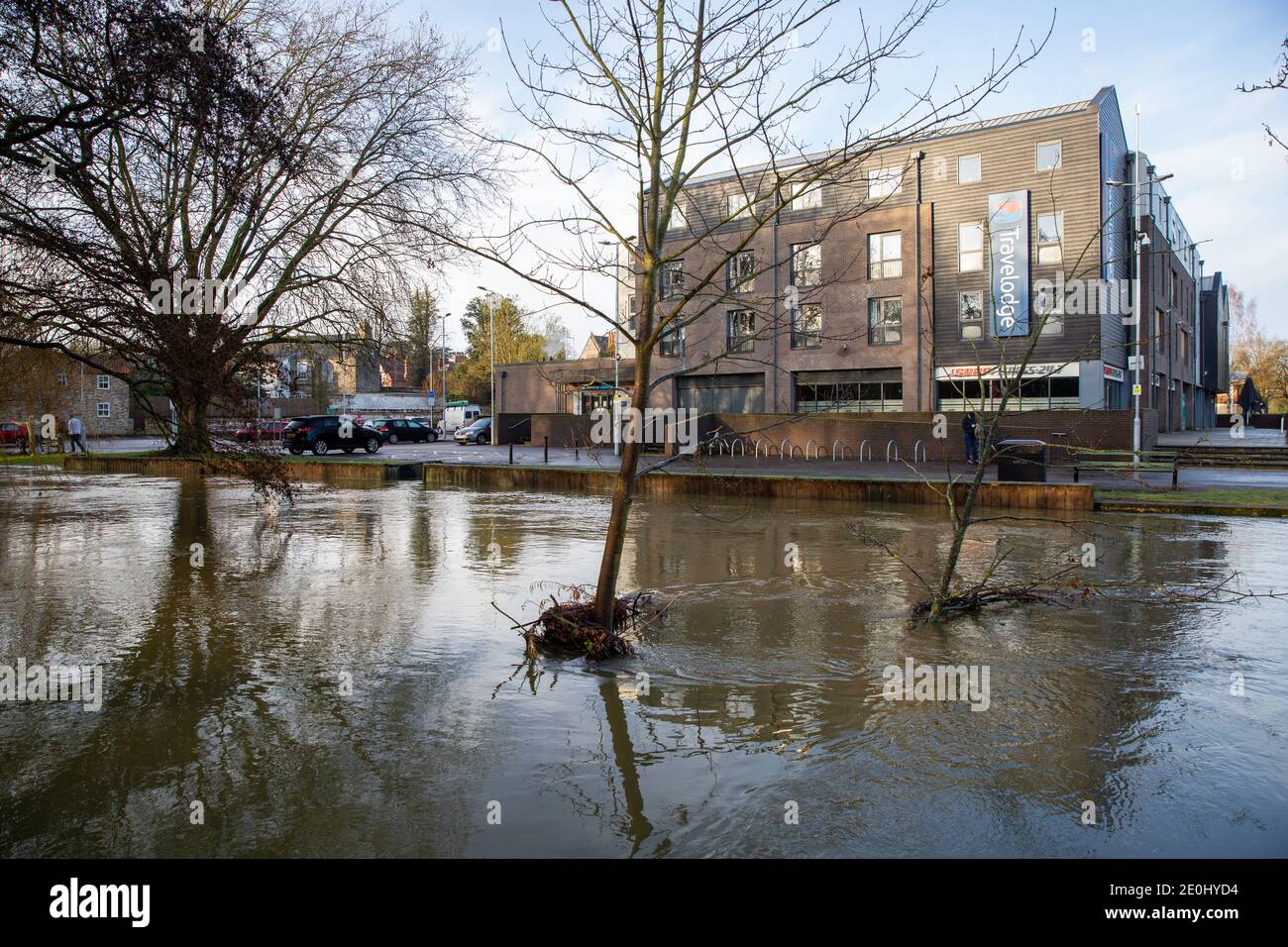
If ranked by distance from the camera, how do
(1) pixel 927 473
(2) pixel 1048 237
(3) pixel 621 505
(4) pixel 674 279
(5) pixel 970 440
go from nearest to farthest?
(3) pixel 621 505
(4) pixel 674 279
(1) pixel 927 473
(5) pixel 970 440
(2) pixel 1048 237

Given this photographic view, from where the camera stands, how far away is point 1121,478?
22312 millimetres

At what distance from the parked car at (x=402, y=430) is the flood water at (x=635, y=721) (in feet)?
119

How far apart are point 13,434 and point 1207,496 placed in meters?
54.8

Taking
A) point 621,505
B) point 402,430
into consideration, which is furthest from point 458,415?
point 621,505

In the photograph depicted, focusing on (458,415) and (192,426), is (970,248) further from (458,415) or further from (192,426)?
(458,415)

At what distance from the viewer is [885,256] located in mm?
37844

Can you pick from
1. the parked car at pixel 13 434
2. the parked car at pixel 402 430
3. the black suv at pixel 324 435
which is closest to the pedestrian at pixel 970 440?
the black suv at pixel 324 435

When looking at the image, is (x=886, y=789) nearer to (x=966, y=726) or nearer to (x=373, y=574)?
(x=966, y=726)

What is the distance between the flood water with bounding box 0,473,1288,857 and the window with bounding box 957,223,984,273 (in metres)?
26.6

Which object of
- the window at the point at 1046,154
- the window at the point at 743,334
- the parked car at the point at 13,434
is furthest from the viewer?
the parked car at the point at 13,434

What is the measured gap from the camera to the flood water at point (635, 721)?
14.3 ft

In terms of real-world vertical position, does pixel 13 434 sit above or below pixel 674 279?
below

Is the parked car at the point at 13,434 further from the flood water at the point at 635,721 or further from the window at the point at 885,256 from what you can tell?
the window at the point at 885,256
